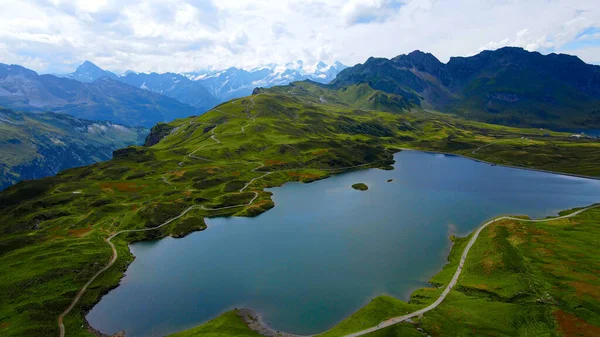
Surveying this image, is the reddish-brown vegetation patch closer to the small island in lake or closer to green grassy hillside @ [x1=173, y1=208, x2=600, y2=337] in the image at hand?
green grassy hillside @ [x1=173, y1=208, x2=600, y2=337]

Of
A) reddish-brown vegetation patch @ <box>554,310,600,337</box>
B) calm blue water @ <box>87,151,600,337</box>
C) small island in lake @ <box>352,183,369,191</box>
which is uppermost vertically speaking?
small island in lake @ <box>352,183,369,191</box>

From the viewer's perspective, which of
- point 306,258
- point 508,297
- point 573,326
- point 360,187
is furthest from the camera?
point 360,187

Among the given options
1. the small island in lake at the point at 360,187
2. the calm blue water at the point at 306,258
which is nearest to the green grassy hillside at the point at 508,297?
the calm blue water at the point at 306,258

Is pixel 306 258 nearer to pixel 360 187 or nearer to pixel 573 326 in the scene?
pixel 573 326

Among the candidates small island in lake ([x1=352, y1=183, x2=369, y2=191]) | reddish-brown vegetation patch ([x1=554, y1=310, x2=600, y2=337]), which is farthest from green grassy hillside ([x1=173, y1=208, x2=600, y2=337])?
small island in lake ([x1=352, y1=183, x2=369, y2=191])

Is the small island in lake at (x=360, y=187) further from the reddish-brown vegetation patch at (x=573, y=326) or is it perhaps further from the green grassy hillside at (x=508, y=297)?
the reddish-brown vegetation patch at (x=573, y=326)

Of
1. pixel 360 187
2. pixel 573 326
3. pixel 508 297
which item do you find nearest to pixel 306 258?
pixel 508 297

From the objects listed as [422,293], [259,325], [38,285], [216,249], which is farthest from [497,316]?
[38,285]
